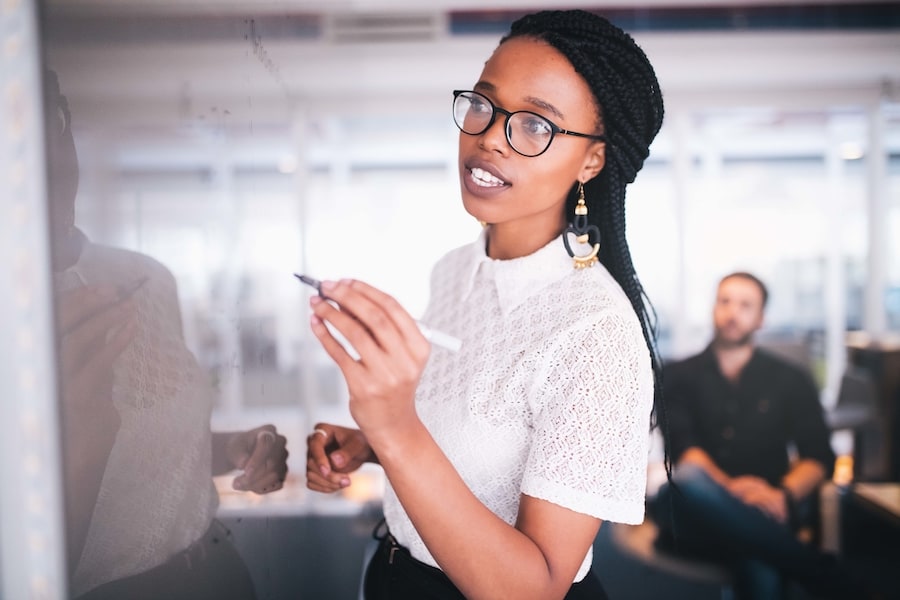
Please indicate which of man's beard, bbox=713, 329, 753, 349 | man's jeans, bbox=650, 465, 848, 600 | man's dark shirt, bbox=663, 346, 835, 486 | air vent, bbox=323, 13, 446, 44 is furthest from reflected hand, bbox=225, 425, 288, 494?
air vent, bbox=323, 13, 446, 44

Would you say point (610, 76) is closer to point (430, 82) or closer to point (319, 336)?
point (319, 336)

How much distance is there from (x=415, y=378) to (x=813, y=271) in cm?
506

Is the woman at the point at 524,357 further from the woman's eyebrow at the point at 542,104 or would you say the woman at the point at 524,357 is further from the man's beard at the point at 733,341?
the man's beard at the point at 733,341

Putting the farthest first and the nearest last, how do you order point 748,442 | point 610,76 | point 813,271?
point 813,271 < point 748,442 < point 610,76

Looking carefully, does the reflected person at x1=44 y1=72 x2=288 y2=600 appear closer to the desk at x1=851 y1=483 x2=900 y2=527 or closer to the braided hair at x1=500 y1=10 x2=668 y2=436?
the braided hair at x1=500 y1=10 x2=668 y2=436

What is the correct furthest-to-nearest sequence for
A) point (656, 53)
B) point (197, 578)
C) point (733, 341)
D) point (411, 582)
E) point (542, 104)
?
point (656, 53) → point (733, 341) → point (411, 582) → point (542, 104) → point (197, 578)

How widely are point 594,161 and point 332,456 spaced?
64cm

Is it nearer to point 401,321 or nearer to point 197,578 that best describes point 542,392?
point 401,321

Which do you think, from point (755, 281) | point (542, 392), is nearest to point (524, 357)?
point (542, 392)

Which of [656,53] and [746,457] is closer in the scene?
[746,457]

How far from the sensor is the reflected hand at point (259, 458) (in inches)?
35.5

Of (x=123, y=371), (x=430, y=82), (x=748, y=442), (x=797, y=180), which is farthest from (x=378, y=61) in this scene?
(x=797, y=180)

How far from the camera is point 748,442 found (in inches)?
108

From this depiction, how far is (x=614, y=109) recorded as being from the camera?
0.92 metres
